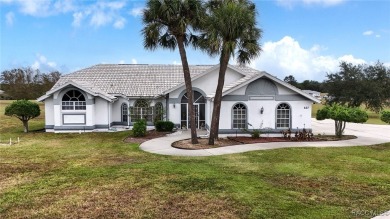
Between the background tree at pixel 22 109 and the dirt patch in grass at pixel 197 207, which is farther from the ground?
the background tree at pixel 22 109

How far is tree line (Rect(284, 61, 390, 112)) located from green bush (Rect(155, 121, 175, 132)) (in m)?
28.3

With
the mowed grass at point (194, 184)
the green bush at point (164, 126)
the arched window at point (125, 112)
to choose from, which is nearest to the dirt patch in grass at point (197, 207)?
the mowed grass at point (194, 184)

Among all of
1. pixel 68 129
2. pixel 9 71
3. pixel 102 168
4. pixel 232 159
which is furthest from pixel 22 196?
pixel 9 71

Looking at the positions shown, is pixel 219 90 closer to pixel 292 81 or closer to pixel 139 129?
pixel 139 129

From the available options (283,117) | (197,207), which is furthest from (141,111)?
(197,207)

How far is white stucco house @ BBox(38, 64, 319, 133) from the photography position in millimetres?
22531

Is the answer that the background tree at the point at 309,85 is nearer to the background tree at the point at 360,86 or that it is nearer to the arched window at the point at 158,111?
the background tree at the point at 360,86

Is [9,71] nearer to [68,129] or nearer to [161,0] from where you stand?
[68,129]

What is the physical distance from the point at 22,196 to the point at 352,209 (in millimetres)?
8671

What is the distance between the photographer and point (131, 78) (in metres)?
29.8

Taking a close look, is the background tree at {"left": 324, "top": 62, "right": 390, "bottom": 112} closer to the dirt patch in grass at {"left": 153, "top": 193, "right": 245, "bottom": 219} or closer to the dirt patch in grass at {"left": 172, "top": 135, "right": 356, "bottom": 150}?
the dirt patch in grass at {"left": 172, "top": 135, "right": 356, "bottom": 150}

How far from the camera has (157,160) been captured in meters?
14.1

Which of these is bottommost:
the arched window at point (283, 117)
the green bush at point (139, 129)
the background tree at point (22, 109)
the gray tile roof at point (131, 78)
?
the green bush at point (139, 129)

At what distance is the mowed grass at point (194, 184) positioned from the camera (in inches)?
313
